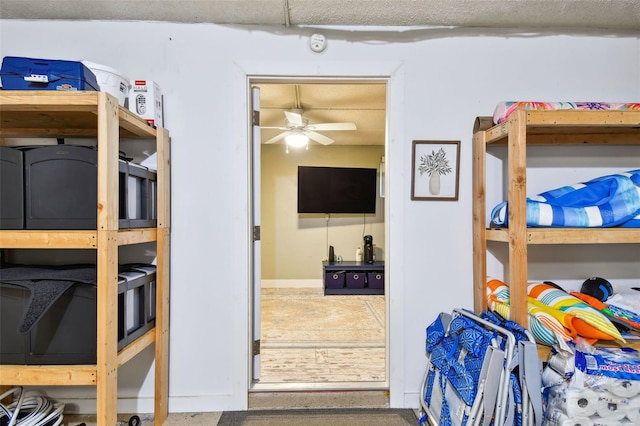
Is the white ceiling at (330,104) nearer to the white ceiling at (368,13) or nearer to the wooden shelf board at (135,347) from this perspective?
the white ceiling at (368,13)

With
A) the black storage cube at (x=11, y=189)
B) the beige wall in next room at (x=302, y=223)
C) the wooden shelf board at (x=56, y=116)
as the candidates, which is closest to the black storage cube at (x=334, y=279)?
the beige wall in next room at (x=302, y=223)

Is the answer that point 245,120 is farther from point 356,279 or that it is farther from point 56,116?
point 356,279

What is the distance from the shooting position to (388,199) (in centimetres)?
204

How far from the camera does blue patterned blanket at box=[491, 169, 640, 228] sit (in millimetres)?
1613

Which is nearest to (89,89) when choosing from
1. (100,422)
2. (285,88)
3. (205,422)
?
(100,422)

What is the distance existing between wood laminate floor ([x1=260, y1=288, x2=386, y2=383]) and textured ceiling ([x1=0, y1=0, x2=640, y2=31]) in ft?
7.17

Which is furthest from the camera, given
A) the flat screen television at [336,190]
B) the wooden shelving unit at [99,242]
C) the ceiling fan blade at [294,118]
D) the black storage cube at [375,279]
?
the flat screen television at [336,190]

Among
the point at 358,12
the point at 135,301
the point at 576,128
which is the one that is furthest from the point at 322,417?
the point at 358,12

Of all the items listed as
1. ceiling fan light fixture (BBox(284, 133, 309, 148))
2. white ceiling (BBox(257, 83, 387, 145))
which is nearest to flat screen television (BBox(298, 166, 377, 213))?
white ceiling (BBox(257, 83, 387, 145))

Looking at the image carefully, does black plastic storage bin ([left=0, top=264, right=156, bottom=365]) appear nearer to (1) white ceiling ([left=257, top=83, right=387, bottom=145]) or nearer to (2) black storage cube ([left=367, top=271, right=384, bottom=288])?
(1) white ceiling ([left=257, top=83, right=387, bottom=145])

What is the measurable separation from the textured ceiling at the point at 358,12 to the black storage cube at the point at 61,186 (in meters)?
0.93

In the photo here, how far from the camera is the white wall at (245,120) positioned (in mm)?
→ 1977

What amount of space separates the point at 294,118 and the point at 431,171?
189cm

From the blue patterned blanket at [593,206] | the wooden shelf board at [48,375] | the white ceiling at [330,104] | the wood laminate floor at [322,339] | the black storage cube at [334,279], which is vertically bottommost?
the wood laminate floor at [322,339]
